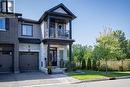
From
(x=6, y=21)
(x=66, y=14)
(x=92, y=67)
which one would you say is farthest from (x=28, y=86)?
(x=92, y=67)

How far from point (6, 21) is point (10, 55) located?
4.20m

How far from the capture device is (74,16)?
27.7 metres

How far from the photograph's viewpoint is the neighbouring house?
25500mm

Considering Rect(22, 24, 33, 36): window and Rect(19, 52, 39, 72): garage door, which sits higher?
Rect(22, 24, 33, 36): window

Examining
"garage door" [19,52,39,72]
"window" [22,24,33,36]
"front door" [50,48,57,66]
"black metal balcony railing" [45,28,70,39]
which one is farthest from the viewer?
"front door" [50,48,57,66]

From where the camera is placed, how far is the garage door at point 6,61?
2617cm

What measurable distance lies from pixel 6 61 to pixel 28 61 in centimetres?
286

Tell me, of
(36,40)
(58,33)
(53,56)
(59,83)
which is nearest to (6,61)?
(36,40)

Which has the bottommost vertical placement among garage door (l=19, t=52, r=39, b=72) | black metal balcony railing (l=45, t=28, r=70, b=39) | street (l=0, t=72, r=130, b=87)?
street (l=0, t=72, r=130, b=87)

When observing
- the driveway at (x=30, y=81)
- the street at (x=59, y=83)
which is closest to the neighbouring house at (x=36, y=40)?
the driveway at (x=30, y=81)

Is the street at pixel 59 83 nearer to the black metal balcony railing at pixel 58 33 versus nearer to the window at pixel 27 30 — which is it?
the black metal balcony railing at pixel 58 33

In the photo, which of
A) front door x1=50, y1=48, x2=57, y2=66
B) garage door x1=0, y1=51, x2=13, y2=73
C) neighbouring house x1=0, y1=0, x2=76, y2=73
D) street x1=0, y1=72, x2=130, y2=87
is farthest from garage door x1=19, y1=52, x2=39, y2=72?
street x1=0, y1=72, x2=130, y2=87

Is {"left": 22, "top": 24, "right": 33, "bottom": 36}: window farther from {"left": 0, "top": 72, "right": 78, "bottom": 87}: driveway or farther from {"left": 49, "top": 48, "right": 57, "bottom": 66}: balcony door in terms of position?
{"left": 0, "top": 72, "right": 78, "bottom": 87}: driveway

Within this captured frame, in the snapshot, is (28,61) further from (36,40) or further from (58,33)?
(58,33)
